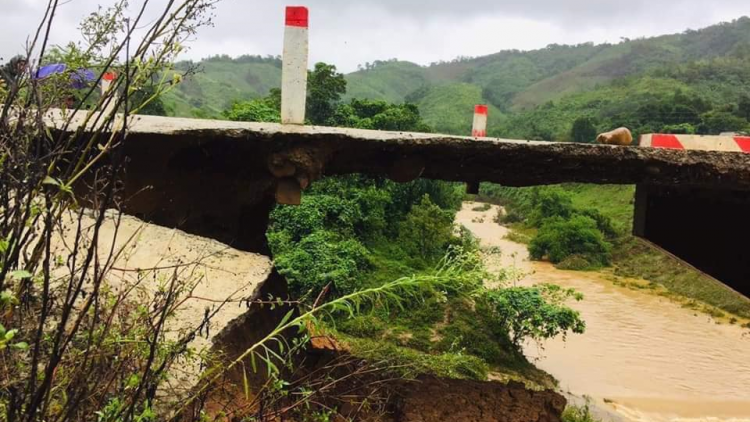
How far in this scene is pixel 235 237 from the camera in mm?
3918

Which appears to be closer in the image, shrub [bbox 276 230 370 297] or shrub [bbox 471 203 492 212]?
shrub [bbox 276 230 370 297]

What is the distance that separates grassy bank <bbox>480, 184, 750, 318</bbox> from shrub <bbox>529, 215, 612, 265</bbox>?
87 centimetres

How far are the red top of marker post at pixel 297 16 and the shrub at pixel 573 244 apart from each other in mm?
24599

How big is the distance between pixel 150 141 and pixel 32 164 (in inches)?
72.9

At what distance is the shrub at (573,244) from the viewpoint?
26.4 m

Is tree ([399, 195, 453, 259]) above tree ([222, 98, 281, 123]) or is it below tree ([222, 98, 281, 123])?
below

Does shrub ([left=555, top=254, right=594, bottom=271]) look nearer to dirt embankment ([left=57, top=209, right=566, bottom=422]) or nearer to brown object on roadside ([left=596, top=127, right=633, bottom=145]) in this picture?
dirt embankment ([left=57, top=209, right=566, bottom=422])

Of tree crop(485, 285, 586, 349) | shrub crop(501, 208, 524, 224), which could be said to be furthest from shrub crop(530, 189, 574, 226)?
tree crop(485, 285, 586, 349)

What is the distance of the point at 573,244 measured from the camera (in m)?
26.7

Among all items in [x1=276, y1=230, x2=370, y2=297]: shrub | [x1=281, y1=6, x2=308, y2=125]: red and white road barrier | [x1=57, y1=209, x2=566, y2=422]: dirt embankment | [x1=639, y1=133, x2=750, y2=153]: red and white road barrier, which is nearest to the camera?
[x1=57, y1=209, x2=566, y2=422]: dirt embankment

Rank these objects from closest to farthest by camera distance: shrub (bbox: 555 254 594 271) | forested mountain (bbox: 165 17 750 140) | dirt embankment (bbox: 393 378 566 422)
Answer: dirt embankment (bbox: 393 378 566 422)
shrub (bbox: 555 254 594 271)
forested mountain (bbox: 165 17 750 140)

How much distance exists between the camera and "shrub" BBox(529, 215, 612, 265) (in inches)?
1041

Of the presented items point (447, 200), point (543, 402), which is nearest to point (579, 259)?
point (447, 200)

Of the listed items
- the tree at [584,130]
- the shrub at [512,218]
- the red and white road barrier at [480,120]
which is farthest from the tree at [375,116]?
the tree at [584,130]
